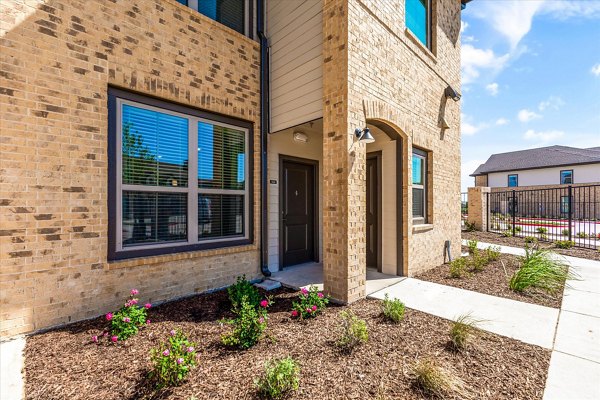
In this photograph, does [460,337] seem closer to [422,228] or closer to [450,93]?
[422,228]

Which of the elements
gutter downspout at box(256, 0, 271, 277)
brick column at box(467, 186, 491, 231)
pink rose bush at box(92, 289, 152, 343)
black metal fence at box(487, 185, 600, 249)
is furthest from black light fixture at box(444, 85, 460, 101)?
pink rose bush at box(92, 289, 152, 343)

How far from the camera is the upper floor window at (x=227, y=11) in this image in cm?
479

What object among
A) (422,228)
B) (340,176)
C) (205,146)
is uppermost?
(205,146)

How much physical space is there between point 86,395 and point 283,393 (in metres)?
1.55

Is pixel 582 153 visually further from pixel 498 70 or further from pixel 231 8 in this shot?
pixel 231 8

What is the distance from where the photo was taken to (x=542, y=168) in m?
26.8

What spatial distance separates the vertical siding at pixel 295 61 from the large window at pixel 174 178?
35.8 inches

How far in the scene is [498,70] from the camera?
11.4 metres

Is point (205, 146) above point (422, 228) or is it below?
above

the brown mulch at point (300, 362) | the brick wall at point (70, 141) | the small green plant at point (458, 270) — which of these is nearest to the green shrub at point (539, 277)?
the small green plant at point (458, 270)

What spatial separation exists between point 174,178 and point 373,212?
160 inches

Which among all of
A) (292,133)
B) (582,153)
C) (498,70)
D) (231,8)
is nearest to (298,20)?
(231,8)

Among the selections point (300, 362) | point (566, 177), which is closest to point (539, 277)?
point (300, 362)

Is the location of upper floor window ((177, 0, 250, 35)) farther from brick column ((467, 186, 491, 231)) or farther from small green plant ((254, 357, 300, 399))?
brick column ((467, 186, 491, 231))
